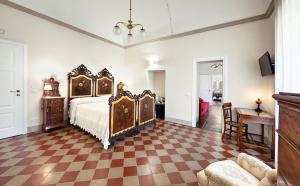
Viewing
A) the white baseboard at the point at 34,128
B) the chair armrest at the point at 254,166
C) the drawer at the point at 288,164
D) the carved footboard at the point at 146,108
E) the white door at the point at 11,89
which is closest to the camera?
the drawer at the point at 288,164

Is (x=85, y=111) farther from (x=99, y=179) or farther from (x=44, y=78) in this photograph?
(x=99, y=179)

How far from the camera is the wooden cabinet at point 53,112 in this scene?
3.93m

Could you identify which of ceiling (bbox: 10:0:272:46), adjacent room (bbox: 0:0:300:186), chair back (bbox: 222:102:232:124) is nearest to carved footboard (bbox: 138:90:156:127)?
adjacent room (bbox: 0:0:300:186)

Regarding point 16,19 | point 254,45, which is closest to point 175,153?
point 254,45

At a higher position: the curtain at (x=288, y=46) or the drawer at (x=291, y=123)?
the curtain at (x=288, y=46)

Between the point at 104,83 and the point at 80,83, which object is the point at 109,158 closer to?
the point at 80,83

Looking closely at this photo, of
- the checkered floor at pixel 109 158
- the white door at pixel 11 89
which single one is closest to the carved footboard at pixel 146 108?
the checkered floor at pixel 109 158

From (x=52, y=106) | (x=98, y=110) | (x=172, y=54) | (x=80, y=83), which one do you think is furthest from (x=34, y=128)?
(x=172, y=54)

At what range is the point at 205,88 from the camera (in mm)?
10898

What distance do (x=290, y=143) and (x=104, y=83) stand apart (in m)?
5.84

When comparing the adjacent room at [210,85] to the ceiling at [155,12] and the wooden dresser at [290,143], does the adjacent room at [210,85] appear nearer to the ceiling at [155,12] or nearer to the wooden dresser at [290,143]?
the ceiling at [155,12]

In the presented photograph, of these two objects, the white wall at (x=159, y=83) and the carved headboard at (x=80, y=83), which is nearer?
the carved headboard at (x=80, y=83)

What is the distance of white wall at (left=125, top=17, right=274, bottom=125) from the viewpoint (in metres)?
3.61

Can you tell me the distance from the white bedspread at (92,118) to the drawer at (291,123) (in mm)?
2841
